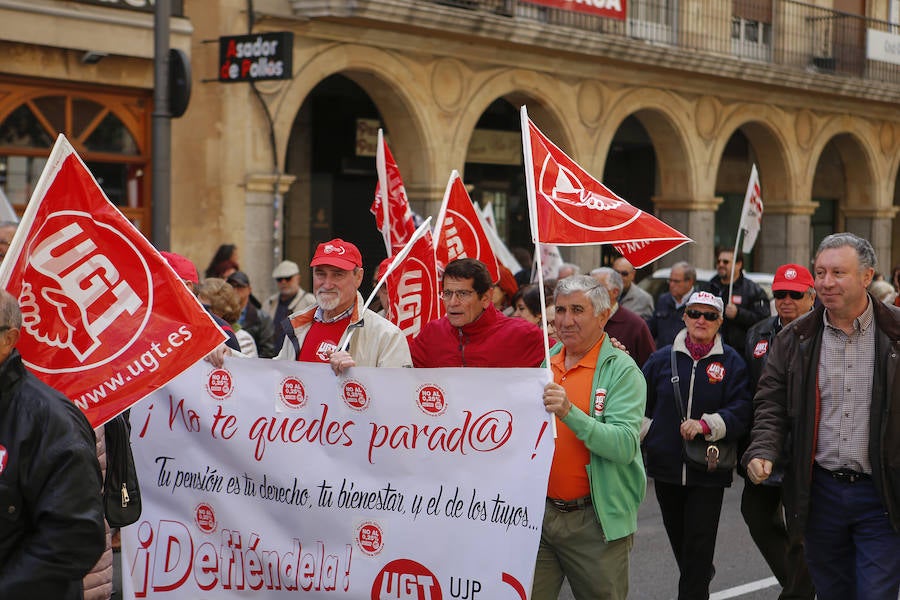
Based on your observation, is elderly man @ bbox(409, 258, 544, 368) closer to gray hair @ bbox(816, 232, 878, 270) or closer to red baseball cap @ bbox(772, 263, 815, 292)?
gray hair @ bbox(816, 232, 878, 270)

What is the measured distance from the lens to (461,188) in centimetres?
877

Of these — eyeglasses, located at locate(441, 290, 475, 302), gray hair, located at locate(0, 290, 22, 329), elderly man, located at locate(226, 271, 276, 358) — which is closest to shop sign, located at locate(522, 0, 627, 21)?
elderly man, located at locate(226, 271, 276, 358)

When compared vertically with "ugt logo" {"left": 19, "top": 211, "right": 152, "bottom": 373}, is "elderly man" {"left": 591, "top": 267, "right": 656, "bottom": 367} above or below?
below

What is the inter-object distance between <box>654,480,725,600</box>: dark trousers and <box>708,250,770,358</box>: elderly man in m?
4.47

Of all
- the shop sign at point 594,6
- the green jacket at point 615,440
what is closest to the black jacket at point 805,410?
the green jacket at point 615,440

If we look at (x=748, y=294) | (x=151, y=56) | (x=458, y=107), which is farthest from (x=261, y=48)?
(x=748, y=294)

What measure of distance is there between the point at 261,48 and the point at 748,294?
253 inches

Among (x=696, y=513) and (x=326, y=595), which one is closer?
→ (x=326, y=595)

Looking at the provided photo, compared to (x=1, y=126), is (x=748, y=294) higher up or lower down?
lower down

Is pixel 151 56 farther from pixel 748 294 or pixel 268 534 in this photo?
pixel 268 534

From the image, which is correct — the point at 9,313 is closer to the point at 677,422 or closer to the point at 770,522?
the point at 677,422

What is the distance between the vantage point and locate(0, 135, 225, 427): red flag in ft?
15.6

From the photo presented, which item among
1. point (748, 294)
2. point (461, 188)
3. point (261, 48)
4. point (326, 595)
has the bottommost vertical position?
point (326, 595)

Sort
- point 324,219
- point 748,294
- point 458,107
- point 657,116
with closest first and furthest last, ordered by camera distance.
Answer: point 748,294 < point 458,107 < point 324,219 < point 657,116
